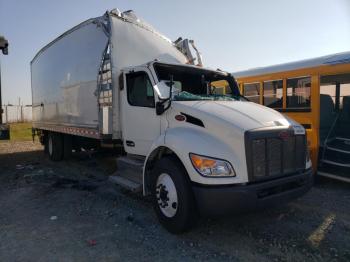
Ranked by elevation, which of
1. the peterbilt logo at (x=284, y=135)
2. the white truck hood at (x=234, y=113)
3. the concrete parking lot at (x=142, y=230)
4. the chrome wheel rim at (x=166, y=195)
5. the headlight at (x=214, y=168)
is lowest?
the concrete parking lot at (x=142, y=230)

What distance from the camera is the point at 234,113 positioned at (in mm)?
4109

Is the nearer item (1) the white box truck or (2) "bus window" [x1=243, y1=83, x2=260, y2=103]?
(1) the white box truck

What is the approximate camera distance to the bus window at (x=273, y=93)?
765 cm

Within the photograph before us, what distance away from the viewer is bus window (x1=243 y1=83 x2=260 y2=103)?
8225 mm

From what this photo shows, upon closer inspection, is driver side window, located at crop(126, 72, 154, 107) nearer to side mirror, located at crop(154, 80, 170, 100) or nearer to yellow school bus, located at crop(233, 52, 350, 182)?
side mirror, located at crop(154, 80, 170, 100)

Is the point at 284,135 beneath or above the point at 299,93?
beneath

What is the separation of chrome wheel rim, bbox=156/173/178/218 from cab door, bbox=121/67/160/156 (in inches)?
34.5

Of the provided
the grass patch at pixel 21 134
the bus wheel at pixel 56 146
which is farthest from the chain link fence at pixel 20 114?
the bus wheel at pixel 56 146

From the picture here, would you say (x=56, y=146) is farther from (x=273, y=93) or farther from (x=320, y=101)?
(x=320, y=101)

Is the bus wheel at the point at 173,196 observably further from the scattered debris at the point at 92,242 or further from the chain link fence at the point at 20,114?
the chain link fence at the point at 20,114

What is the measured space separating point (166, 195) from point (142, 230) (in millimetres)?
623

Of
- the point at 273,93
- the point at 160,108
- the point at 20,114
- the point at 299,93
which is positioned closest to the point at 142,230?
the point at 160,108

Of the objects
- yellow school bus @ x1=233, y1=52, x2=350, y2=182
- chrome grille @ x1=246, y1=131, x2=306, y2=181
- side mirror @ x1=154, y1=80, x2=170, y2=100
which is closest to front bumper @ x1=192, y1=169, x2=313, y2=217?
chrome grille @ x1=246, y1=131, x2=306, y2=181

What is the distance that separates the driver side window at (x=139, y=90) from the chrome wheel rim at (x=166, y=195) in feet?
4.28
